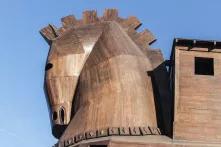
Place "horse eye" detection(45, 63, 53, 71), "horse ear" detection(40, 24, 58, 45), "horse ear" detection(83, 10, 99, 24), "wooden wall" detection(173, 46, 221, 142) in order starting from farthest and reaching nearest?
"horse ear" detection(83, 10, 99, 24) → "horse ear" detection(40, 24, 58, 45) → "horse eye" detection(45, 63, 53, 71) → "wooden wall" detection(173, 46, 221, 142)

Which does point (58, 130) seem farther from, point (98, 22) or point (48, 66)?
point (98, 22)

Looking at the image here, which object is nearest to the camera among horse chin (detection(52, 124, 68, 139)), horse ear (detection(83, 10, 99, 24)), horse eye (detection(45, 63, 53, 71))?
horse chin (detection(52, 124, 68, 139))

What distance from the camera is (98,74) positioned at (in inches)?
1034

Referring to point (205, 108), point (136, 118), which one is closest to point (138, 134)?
point (136, 118)

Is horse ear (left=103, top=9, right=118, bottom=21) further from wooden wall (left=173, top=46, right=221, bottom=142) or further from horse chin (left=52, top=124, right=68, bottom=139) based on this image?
horse chin (left=52, top=124, right=68, bottom=139)

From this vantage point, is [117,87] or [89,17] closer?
[117,87]

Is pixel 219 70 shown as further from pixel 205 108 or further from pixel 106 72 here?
pixel 106 72

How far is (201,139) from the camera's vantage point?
79.6ft

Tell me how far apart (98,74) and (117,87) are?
1.02 metres

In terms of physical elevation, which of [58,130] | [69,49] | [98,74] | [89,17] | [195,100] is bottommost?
[58,130]

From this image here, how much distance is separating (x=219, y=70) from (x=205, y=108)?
5.36ft

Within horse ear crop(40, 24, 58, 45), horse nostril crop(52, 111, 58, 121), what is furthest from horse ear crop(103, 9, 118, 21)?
horse nostril crop(52, 111, 58, 121)

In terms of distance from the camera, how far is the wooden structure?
966 inches

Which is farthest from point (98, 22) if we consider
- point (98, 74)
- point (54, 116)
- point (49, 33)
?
point (54, 116)
